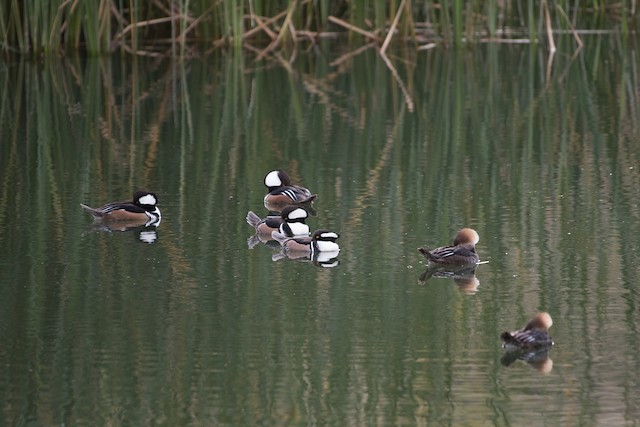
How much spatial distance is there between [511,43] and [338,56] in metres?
2.48

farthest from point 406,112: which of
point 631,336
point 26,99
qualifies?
point 631,336

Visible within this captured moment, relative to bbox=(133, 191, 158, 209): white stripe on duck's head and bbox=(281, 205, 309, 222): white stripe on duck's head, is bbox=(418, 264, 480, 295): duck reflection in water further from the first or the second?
bbox=(133, 191, 158, 209): white stripe on duck's head

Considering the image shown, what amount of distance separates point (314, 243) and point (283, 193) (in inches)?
55.6

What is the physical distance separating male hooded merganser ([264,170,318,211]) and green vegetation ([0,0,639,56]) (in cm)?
737

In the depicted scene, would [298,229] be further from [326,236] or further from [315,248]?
[326,236]

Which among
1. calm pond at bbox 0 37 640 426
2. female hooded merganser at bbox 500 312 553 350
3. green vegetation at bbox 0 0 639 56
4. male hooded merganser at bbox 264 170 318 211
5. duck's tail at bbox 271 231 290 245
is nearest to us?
calm pond at bbox 0 37 640 426

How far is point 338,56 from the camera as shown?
18719 millimetres

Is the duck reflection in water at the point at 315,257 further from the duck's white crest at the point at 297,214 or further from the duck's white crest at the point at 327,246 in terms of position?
the duck's white crest at the point at 297,214

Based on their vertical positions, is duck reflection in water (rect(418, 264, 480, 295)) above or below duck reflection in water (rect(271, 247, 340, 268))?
below

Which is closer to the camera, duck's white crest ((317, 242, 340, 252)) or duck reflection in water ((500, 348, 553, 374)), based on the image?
duck reflection in water ((500, 348, 553, 374))

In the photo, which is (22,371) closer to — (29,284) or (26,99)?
(29,284)

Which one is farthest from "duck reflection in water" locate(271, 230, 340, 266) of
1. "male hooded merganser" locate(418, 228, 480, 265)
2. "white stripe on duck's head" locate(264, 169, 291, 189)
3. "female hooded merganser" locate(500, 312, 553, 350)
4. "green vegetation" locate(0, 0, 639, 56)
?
"green vegetation" locate(0, 0, 639, 56)

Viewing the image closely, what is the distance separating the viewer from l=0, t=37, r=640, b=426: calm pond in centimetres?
525

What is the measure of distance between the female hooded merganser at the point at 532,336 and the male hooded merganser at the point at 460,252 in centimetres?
147
